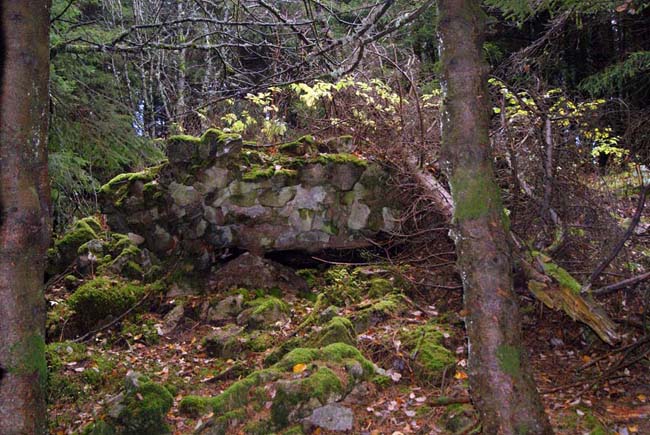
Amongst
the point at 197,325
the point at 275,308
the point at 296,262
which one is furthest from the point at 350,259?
the point at 197,325

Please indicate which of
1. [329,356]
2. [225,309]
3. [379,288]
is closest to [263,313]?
[225,309]

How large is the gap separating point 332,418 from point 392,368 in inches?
44.1

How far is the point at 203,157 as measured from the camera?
7.64 metres

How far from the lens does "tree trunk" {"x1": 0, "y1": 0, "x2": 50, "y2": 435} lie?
2650mm

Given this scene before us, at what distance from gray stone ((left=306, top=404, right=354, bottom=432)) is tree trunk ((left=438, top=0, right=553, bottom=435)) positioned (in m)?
1.53

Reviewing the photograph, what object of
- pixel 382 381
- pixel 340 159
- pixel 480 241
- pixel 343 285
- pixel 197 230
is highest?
pixel 340 159

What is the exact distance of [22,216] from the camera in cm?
274

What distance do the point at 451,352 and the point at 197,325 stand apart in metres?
3.47

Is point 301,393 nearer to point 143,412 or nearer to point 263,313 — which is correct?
point 143,412

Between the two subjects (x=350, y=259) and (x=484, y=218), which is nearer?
(x=484, y=218)

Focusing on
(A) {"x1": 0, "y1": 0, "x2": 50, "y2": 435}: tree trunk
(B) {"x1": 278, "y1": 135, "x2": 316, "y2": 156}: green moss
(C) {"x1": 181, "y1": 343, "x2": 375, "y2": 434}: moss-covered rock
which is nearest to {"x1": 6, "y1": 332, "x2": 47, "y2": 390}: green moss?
(A) {"x1": 0, "y1": 0, "x2": 50, "y2": 435}: tree trunk

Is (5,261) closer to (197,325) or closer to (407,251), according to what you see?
(197,325)

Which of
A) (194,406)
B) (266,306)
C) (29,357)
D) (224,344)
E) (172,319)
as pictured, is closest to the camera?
(29,357)

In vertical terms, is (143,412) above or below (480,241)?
below
